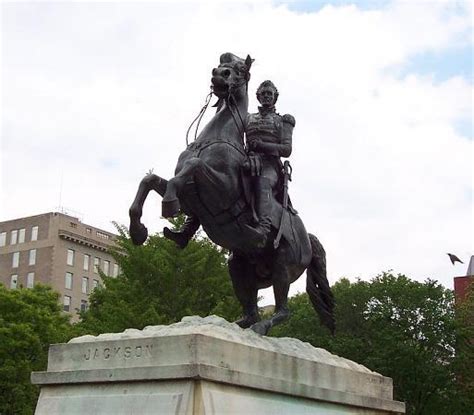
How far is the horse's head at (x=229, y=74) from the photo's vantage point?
998 centimetres

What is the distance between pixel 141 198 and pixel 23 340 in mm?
24542

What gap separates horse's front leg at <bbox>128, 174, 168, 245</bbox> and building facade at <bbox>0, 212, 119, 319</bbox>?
7069cm

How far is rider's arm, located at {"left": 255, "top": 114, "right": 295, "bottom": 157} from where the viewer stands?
1058 centimetres

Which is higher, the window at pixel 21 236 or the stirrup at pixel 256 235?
the window at pixel 21 236

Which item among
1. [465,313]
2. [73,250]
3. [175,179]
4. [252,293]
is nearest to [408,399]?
[465,313]

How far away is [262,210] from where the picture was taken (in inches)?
385

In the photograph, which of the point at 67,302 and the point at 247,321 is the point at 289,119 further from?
the point at 67,302

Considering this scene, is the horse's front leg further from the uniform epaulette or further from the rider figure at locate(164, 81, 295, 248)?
the uniform epaulette

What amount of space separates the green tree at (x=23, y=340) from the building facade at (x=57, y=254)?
4388 centimetres

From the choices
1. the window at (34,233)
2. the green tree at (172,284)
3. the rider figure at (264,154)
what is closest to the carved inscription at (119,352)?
the rider figure at (264,154)

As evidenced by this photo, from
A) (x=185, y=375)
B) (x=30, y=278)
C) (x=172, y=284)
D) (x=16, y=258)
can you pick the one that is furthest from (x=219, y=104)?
(x=16, y=258)

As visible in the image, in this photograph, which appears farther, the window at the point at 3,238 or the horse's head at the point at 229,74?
the window at the point at 3,238

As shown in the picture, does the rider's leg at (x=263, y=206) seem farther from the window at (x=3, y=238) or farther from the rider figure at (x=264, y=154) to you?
the window at (x=3, y=238)

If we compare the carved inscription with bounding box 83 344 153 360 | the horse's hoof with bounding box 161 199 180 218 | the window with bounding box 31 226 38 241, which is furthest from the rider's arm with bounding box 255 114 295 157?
the window with bounding box 31 226 38 241
